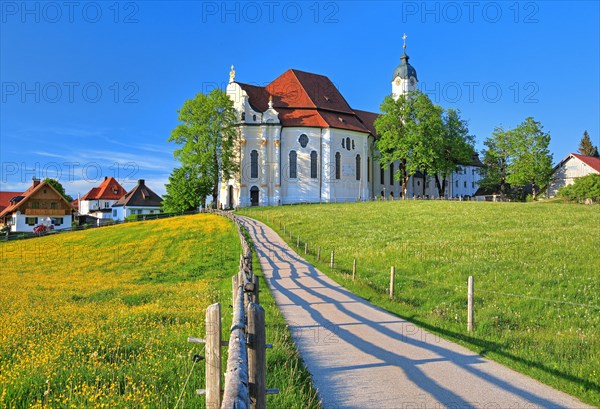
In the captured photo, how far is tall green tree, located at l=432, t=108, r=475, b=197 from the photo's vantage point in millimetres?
64250

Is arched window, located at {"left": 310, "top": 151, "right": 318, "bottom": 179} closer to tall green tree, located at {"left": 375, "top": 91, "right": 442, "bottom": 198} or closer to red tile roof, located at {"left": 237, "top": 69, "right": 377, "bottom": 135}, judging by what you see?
red tile roof, located at {"left": 237, "top": 69, "right": 377, "bottom": 135}

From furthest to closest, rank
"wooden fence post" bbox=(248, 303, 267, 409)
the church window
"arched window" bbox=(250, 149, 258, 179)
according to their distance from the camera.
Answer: the church window < "arched window" bbox=(250, 149, 258, 179) < "wooden fence post" bbox=(248, 303, 267, 409)

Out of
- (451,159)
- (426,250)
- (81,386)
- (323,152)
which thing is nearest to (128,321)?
(81,386)

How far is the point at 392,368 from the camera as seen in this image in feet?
23.5

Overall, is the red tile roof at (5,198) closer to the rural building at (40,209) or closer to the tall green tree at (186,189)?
the rural building at (40,209)

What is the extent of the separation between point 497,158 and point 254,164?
42.0 m

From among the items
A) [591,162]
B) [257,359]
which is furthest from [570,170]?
[257,359]

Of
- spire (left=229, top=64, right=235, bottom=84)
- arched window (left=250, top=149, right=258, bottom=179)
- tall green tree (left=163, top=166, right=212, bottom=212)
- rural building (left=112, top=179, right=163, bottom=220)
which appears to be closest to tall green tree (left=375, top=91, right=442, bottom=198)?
arched window (left=250, top=149, right=258, bottom=179)

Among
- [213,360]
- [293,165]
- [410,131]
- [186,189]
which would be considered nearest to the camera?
[213,360]

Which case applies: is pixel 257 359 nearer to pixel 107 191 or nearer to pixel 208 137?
pixel 208 137

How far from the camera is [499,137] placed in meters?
75.4

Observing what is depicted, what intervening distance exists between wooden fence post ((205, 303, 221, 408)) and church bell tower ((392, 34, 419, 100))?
7849 centimetres

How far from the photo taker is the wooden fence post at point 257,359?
3.90 metres

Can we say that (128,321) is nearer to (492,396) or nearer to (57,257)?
(492,396)
